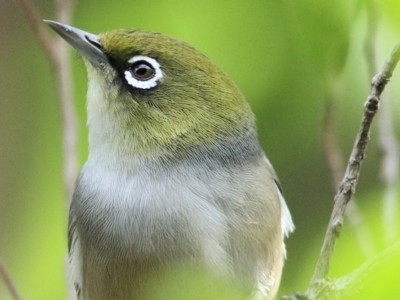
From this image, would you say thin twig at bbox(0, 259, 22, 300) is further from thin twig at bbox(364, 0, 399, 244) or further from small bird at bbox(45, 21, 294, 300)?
thin twig at bbox(364, 0, 399, 244)

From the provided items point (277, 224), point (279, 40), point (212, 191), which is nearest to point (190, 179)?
point (212, 191)

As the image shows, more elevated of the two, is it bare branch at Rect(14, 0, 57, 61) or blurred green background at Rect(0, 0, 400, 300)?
bare branch at Rect(14, 0, 57, 61)

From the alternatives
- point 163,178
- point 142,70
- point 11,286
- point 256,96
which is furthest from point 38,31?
point 256,96

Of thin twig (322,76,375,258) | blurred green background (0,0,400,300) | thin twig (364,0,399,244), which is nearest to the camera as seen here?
blurred green background (0,0,400,300)

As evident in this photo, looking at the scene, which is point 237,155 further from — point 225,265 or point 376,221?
point 376,221

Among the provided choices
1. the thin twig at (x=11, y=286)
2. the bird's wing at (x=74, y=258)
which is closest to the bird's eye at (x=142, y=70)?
the bird's wing at (x=74, y=258)

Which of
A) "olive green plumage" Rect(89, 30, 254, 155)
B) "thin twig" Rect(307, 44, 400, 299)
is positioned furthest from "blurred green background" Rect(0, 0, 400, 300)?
"olive green plumage" Rect(89, 30, 254, 155)
